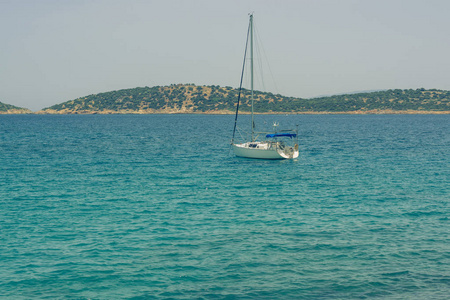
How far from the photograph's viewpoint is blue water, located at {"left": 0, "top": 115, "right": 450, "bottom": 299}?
1858cm

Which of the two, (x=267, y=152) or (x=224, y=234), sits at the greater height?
(x=267, y=152)

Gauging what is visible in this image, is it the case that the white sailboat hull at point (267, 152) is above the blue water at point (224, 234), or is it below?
above

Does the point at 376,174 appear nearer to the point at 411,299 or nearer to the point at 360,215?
the point at 360,215

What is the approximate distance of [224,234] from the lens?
25.2 meters

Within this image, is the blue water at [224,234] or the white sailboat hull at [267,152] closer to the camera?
the blue water at [224,234]

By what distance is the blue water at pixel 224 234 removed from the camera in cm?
1858

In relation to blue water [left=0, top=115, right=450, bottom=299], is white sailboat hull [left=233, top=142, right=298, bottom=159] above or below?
above

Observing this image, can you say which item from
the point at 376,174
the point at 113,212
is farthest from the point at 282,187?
the point at 113,212

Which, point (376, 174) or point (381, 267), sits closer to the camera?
point (381, 267)

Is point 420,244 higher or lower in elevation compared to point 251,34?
lower

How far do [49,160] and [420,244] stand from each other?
4939cm

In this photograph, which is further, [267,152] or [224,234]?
[267,152]

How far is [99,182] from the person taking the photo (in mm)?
42188

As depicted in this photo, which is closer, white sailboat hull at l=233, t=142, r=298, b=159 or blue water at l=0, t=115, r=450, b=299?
blue water at l=0, t=115, r=450, b=299
